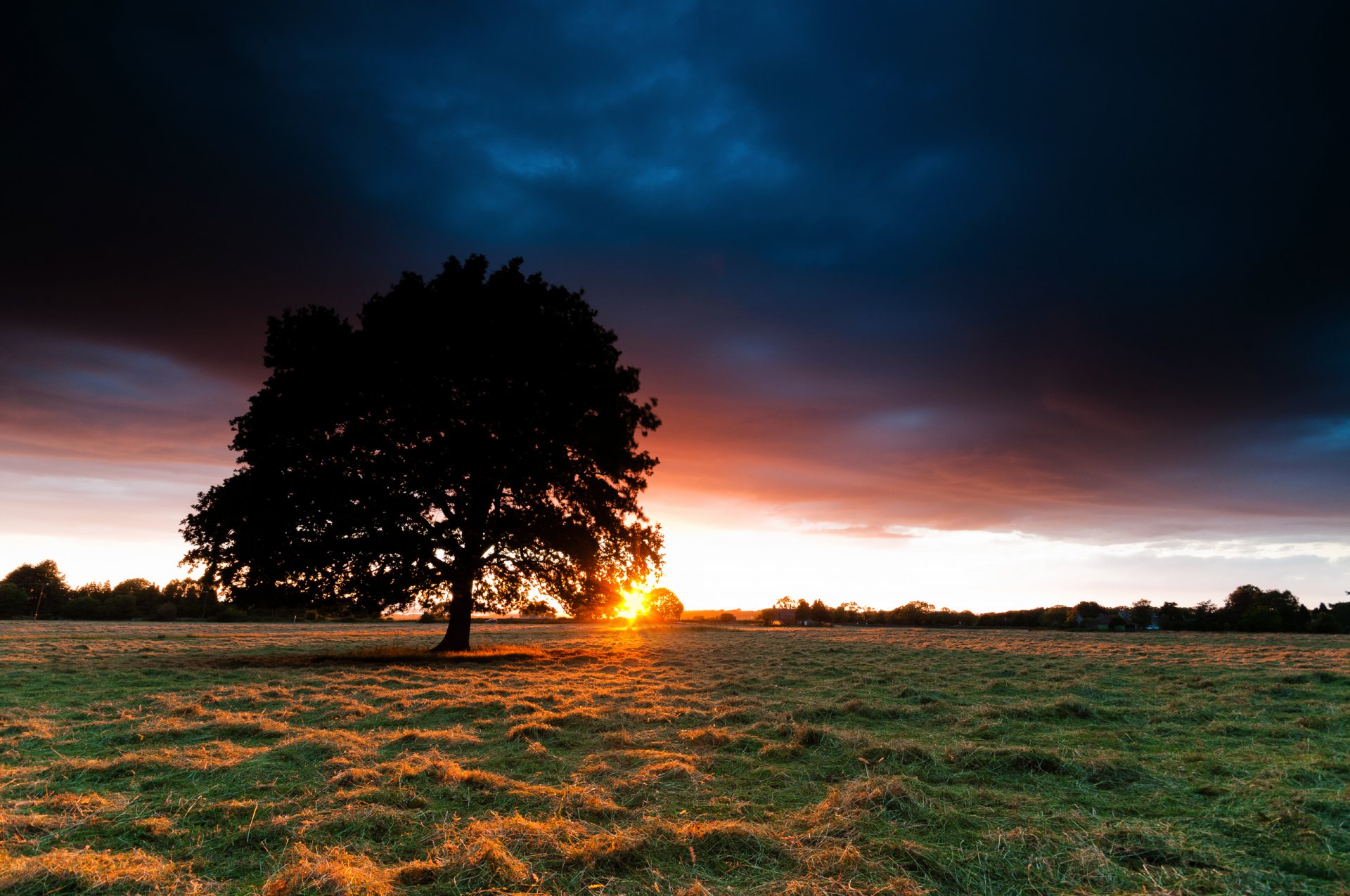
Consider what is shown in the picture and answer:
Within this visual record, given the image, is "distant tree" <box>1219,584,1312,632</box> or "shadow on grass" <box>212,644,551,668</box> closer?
"shadow on grass" <box>212,644,551,668</box>

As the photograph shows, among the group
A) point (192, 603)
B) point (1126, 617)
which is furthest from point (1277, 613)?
point (192, 603)

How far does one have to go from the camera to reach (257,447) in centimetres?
1861

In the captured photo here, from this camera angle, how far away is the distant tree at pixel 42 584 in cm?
8594

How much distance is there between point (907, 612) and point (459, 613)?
261ft

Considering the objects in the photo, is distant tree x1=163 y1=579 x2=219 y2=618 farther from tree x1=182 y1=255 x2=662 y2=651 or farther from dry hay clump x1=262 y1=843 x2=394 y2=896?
dry hay clump x1=262 y1=843 x2=394 y2=896

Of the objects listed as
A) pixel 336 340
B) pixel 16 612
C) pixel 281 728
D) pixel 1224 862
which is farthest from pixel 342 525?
pixel 16 612

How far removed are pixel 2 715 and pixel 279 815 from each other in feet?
25.9

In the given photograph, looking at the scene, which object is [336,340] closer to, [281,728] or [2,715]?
[2,715]

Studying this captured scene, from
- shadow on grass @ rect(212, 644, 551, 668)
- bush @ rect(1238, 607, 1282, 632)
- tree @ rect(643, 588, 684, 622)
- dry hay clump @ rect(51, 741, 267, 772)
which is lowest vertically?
tree @ rect(643, 588, 684, 622)

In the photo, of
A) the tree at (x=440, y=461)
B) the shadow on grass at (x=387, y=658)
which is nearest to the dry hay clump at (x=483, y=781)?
the shadow on grass at (x=387, y=658)

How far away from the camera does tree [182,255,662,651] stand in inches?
711

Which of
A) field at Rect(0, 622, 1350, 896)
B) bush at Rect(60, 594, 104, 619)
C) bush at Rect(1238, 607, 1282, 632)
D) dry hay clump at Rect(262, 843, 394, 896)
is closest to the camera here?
dry hay clump at Rect(262, 843, 394, 896)

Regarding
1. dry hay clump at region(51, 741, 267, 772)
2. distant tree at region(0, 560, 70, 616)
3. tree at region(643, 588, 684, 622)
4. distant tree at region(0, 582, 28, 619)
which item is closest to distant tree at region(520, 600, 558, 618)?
dry hay clump at region(51, 741, 267, 772)

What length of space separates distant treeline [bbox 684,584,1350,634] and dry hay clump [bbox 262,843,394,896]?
76.7 meters
